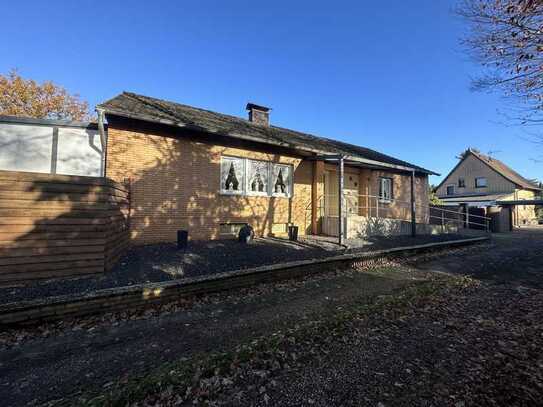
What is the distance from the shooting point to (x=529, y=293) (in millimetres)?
5777

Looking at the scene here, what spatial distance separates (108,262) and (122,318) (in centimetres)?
175

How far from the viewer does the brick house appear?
27.3ft

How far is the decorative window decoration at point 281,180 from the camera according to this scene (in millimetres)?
11273

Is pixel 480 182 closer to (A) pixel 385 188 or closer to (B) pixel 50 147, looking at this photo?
(A) pixel 385 188

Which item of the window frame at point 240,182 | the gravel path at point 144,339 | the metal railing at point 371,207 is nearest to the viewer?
the gravel path at point 144,339

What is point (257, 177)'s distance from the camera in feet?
35.6

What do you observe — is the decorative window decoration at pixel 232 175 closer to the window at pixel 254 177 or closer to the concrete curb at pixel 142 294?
the window at pixel 254 177

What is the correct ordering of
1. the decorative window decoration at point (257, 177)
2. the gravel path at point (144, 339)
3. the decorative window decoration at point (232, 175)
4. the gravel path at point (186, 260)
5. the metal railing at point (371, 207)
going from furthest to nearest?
the metal railing at point (371, 207), the decorative window decoration at point (257, 177), the decorative window decoration at point (232, 175), the gravel path at point (186, 260), the gravel path at point (144, 339)

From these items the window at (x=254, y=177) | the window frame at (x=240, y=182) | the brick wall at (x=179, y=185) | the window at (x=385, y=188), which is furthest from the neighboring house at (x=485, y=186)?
the window frame at (x=240, y=182)

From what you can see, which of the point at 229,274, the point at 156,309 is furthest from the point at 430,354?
the point at 156,309

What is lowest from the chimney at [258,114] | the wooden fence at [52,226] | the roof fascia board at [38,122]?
the wooden fence at [52,226]

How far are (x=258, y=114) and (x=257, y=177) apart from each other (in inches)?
253

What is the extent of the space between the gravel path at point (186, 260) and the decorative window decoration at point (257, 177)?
7.22ft

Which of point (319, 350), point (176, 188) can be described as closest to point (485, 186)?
point (176, 188)
